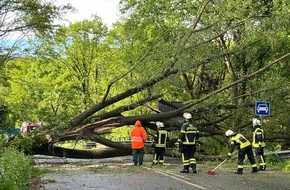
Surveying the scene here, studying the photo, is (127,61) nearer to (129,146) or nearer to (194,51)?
(129,146)

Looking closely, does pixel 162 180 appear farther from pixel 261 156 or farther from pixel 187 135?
pixel 261 156

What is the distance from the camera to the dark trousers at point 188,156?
41.8 ft

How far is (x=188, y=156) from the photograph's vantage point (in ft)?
42.3

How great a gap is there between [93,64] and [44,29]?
24.7m

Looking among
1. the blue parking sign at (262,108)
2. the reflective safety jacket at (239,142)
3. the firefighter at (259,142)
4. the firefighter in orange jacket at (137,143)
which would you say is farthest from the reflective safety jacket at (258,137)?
the firefighter in orange jacket at (137,143)

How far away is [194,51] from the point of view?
15086mm

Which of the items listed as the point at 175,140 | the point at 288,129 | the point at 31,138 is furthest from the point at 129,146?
the point at 288,129

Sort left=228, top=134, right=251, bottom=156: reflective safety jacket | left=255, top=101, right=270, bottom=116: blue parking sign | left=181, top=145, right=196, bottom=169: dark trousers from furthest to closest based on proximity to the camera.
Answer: left=255, top=101, right=270, bottom=116: blue parking sign, left=228, top=134, right=251, bottom=156: reflective safety jacket, left=181, top=145, right=196, bottom=169: dark trousers

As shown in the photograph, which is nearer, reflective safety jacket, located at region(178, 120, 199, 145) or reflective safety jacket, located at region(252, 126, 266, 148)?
reflective safety jacket, located at region(178, 120, 199, 145)

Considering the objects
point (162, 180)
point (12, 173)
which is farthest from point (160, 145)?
point (12, 173)

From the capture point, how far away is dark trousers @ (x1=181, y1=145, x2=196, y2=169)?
41.8 feet

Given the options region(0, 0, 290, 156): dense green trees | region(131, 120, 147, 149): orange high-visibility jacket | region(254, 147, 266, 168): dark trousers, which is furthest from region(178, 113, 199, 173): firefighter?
region(0, 0, 290, 156): dense green trees

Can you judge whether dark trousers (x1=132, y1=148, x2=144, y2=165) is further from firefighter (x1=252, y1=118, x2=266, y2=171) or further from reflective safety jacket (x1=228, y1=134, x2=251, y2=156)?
firefighter (x1=252, y1=118, x2=266, y2=171)

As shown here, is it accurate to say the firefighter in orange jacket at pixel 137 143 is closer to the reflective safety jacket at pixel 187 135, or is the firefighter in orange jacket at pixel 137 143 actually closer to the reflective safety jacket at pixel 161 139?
the reflective safety jacket at pixel 161 139
